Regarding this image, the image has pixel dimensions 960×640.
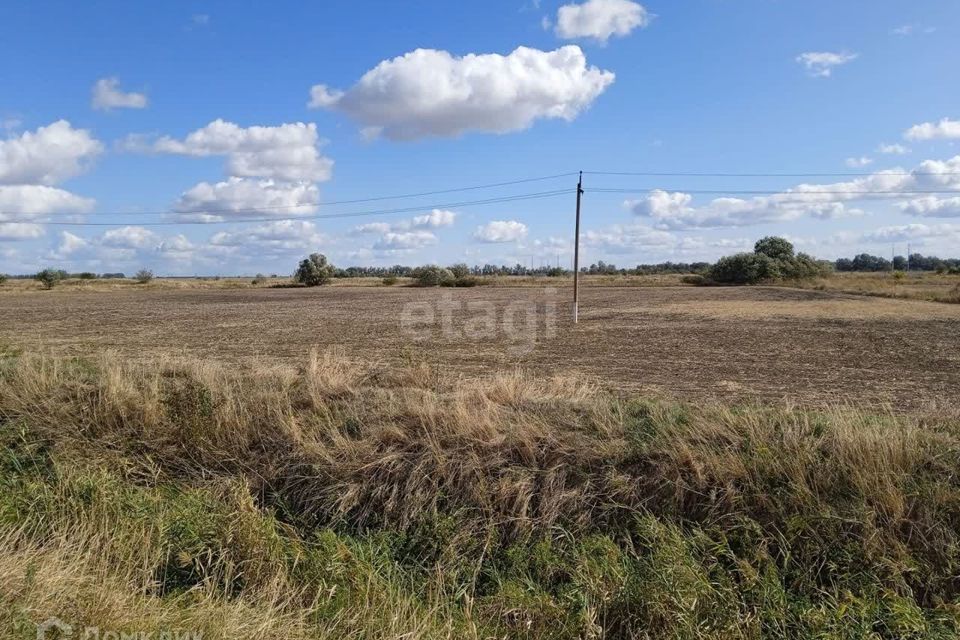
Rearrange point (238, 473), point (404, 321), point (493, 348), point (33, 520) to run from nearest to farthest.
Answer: point (33, 520)
point (238, 473)
point (493, 348)
point (404, 321)

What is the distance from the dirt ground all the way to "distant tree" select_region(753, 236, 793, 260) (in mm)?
66242

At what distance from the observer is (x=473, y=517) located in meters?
6.99

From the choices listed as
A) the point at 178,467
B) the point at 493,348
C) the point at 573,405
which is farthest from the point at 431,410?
the point at 493,348

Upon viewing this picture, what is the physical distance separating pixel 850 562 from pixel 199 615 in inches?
222

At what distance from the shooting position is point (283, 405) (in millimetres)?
9383

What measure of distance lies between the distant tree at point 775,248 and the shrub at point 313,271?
74232 mm

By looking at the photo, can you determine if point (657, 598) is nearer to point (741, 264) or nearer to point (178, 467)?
point (178, 467)

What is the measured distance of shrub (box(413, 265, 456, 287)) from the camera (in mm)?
101812

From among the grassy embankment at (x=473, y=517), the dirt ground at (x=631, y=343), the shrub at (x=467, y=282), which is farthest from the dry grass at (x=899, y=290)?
the grassy embankment at (x=473, y=517)

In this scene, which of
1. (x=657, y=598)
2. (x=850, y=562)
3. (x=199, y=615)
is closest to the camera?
(x=199, y=615)

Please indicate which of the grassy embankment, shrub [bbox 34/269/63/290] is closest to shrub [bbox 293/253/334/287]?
shrub [bbox 34/269/63/290]

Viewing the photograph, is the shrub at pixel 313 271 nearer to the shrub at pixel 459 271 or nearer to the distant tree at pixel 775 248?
the shrub at pixel 459 271

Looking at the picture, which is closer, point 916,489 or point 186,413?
point 916,489

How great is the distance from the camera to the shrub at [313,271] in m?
103
